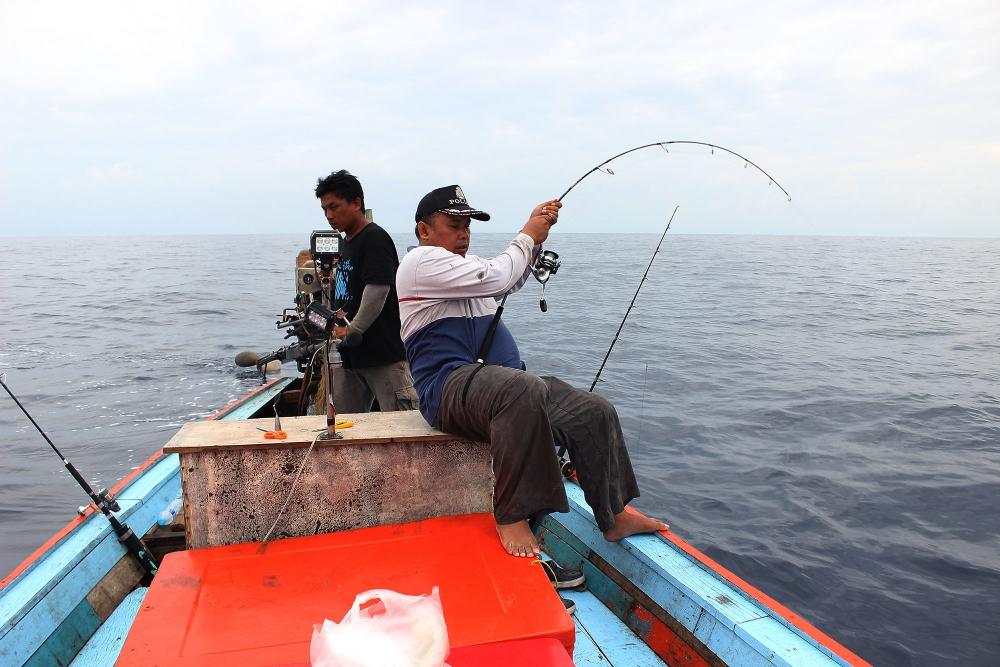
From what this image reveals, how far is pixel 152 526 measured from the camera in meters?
3.77

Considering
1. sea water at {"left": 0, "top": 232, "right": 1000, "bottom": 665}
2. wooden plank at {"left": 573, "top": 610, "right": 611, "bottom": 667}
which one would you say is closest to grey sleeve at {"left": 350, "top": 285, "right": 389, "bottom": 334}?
sea water at {"left": 0, "top": 232, "right": 1000, "bottom": 665}

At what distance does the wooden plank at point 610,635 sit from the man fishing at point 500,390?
1.33 ft

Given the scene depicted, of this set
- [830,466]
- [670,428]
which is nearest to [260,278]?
[670,428]

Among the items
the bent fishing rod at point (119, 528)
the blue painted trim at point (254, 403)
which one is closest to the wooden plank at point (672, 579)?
the bent fishing rod at point (119, 528)

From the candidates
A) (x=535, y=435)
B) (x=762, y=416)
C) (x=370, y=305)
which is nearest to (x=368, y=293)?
(x=370, y=305)

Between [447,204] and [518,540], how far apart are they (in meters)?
1.49

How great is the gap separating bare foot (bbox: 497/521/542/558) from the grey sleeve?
1707 millimetres

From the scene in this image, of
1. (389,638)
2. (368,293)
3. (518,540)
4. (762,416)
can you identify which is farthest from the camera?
(762,416)

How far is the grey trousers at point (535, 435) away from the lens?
2.55m

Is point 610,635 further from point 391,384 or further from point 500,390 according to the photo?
point 391,384

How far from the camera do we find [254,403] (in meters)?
6.41

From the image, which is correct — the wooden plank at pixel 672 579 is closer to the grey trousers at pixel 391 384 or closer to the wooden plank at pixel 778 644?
the wooden plank at pixel 778 644

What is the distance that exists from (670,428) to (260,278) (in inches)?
1060

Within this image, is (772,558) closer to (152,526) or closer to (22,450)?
(152,526)
